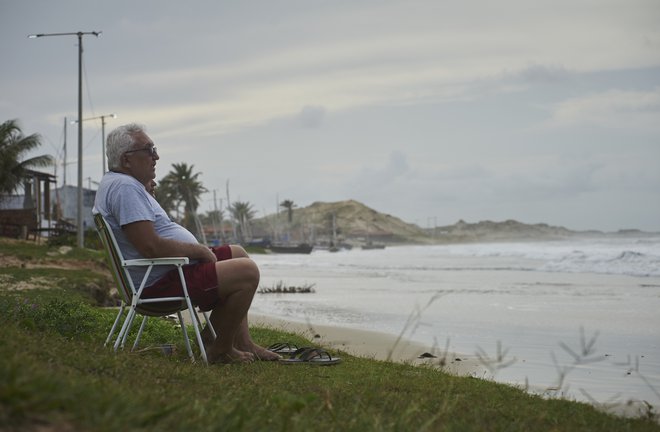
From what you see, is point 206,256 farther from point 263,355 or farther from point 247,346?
point 263,355

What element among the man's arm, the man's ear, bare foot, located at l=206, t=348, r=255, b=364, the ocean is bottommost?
the ocean

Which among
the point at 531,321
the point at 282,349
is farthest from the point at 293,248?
the point at 282,349

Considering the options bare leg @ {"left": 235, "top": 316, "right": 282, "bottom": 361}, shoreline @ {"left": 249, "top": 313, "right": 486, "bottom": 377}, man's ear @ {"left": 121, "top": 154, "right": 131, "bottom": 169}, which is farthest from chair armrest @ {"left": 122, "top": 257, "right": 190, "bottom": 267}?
shoreline @ {"left": 249, "top": 313, "right": 486, "bottom": 377}

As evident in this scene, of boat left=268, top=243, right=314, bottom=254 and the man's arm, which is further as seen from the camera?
boat left=268, top=243, right=314, bottom=254

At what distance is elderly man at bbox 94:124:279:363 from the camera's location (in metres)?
5.88

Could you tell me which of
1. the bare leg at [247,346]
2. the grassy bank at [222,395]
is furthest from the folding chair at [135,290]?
the bare leg at [247,346]

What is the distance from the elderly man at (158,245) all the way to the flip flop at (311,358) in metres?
0.52

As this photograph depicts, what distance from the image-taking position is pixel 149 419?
→ 9.53ft

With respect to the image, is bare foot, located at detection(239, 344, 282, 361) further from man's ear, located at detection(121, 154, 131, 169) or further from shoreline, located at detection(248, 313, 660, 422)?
man's ear, located at detection(121, 154, 131, 169)

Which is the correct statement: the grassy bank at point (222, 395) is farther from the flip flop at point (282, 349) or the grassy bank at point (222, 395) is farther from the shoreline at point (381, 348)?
the shoreline at point (381, 348)

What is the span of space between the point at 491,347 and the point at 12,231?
1248 inches

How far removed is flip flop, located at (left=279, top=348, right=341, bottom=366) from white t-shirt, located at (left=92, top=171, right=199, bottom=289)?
4.35 feet

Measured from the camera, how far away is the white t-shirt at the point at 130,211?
5.88m

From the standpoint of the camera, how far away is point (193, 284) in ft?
19.6
